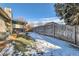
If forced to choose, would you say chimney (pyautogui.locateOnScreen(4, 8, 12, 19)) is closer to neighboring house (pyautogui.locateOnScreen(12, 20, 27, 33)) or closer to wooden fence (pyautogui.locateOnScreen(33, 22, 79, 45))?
neighboring house (pyautogui.locateOnScreen(12, 20, 27, 33))

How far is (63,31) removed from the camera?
1321 millimetres

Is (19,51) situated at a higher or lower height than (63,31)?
lower

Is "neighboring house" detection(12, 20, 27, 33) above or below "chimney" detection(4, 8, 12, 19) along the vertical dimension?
below

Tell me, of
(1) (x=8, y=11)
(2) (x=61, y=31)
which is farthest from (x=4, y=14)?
(2) (x=61, y=31)

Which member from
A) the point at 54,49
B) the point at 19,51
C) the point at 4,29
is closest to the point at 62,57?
the point at 54,49

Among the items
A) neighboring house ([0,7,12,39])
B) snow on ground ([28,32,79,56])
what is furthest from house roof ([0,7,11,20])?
snow on ground ([28,32,79,56])

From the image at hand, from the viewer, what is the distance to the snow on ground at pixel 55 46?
127cm

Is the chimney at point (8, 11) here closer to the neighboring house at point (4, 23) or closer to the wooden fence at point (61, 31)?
the neighboring house at point (4, 23)

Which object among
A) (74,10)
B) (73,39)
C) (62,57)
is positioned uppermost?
(74,10)

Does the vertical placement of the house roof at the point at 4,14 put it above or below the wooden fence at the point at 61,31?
above

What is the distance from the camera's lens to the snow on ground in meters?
1.27

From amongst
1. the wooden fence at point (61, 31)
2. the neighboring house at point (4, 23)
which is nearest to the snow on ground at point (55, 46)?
the wooden fence at point (61, 31)

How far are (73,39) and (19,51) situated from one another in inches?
16.4

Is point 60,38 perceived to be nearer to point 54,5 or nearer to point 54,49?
point 54,49
